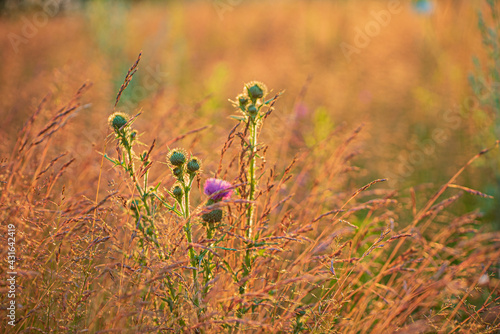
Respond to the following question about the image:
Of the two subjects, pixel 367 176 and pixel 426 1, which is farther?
pixel 426 1

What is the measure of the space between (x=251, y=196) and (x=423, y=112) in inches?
121

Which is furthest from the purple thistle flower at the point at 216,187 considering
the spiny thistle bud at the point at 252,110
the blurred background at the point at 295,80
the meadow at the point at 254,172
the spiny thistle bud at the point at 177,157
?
the blurred background at the point at 295,80

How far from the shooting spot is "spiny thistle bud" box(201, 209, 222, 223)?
3.94 ft

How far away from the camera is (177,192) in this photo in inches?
46.6

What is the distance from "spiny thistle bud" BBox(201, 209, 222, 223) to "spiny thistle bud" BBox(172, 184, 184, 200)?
3.9 inches

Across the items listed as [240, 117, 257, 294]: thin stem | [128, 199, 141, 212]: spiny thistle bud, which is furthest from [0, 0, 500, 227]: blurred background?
[128, 199, 141, 212]: spiny thistle bud

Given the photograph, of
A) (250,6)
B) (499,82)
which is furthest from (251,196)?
(250,6)

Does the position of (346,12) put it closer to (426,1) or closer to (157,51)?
(426,1)

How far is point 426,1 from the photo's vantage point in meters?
4.39

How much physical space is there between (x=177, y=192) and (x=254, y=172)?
0.29 m

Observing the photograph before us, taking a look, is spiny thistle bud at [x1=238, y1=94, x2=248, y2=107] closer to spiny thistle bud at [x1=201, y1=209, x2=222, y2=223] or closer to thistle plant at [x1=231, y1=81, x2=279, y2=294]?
thistle plant at [x1=231, y1=81, x2=279, y2=294]

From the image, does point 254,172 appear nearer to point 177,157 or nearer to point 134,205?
point 177,157

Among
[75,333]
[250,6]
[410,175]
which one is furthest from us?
[250,6]

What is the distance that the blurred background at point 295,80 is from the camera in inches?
100
